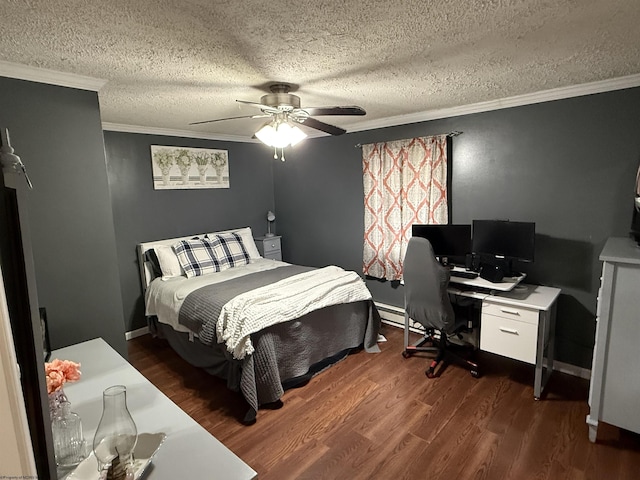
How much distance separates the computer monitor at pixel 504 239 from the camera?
2.72 m

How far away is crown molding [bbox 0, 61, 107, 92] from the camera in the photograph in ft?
6.03

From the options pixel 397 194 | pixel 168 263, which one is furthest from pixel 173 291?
pixel 397 194

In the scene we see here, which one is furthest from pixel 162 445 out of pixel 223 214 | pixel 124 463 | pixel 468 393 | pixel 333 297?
pixel 223 214

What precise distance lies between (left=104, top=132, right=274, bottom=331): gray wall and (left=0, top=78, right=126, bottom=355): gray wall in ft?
5.07

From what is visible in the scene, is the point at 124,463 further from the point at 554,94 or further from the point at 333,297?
the point at 554,94

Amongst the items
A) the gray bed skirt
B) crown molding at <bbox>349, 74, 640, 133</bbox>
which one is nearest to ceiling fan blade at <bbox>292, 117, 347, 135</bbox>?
crown molding at <bbox>349, 74, 640, 133</bbox>

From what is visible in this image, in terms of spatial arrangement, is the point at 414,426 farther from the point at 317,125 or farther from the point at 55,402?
the point at 317,125

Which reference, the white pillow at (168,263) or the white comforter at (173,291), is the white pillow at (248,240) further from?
the white pillow at (168,263)

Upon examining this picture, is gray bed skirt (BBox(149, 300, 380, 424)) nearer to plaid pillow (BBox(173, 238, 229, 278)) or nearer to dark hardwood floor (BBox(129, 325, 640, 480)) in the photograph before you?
dark hardwood floor (BBox(129, 325, 640, 480))

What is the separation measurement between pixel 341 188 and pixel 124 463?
11.6 ft

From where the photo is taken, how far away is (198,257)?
3693 mm

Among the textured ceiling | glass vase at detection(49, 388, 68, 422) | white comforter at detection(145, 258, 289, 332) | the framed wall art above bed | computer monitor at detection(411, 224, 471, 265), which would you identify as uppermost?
the textured ceiling

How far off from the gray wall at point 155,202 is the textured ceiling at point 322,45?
1.10 metres

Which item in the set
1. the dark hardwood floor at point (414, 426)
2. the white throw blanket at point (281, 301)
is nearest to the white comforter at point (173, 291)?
the dark hardwood floor at point (414, 426)
